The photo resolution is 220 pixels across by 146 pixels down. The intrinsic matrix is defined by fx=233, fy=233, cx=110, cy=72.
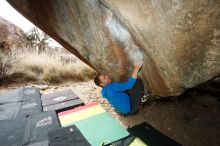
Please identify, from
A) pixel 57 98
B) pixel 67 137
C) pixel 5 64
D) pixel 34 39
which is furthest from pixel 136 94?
pixel 34 39

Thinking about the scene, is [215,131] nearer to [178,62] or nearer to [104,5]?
[178,62]

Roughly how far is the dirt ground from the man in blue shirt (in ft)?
0.84

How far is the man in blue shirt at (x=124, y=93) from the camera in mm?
3344

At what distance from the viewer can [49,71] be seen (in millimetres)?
5891

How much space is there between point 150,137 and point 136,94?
0.71 meters

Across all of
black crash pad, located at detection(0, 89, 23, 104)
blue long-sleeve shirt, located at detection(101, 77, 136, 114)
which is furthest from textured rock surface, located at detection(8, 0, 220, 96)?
black crash pad, located at detection(0, 89, 23, 104)

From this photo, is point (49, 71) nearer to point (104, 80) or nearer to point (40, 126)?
point (104, 80)

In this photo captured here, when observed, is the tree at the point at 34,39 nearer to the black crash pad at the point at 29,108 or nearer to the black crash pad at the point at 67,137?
the black crash pad at the point at 29,108

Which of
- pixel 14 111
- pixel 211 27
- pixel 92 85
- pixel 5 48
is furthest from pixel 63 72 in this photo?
pixel 211 27

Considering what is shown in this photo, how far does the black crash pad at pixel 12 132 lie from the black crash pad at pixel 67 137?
0.40 meters

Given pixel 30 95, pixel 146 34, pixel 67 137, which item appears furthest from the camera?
pixel 30 95

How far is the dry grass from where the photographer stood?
581cm

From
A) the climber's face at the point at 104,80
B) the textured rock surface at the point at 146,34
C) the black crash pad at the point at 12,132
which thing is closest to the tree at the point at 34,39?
the climber's face at the point at 104,80

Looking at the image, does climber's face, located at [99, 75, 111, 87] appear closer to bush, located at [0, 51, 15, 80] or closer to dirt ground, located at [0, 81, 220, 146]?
dirt ground, located at [0, 81, 220, 146]
